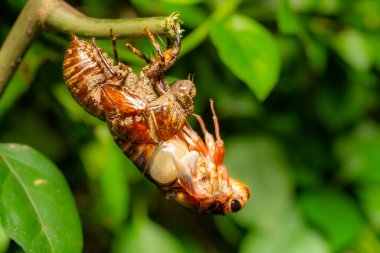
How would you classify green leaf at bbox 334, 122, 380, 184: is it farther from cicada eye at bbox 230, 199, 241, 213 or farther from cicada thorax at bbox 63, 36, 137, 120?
cicada thorax at bbox 63, 36, 137, 120

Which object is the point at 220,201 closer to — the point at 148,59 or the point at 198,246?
the point at 148,59

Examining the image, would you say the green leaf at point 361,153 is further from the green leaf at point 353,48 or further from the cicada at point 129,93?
the cicada at point 129,93

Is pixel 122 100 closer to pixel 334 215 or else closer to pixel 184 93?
pixel 184 93

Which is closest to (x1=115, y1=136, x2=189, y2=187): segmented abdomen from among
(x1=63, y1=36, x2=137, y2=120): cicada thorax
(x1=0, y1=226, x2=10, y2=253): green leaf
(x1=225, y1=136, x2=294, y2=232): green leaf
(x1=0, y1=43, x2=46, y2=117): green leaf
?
(x1=63, y1=36, x2=137, y2=120): cicada thorax

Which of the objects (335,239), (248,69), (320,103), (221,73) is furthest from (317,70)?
(248,69)

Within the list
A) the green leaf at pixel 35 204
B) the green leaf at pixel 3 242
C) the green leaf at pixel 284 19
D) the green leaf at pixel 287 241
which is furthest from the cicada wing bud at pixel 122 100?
the green leaf at pixel 287 241

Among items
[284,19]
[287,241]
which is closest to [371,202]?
[287,241]
